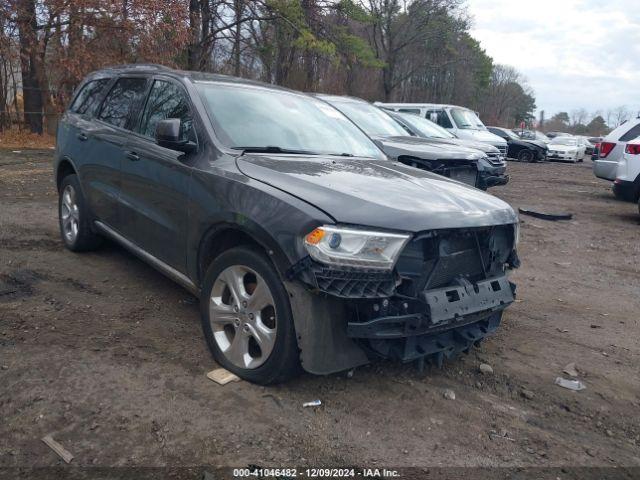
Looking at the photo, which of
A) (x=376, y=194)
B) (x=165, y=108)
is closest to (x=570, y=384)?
(x=376, y=194)

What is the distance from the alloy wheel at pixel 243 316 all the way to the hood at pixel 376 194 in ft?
1.87

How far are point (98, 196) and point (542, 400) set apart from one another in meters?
3.88

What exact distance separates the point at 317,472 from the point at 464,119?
47.3 feet

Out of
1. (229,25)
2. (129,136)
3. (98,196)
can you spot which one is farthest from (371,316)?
(229,25)

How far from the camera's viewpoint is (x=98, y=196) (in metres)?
4.88

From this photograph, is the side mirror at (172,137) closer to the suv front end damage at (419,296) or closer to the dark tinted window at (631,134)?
the suv front end damage at (419,296)

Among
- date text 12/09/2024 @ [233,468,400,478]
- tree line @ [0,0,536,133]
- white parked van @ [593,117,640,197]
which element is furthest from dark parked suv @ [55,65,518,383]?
tree line @ [0,0,536,133]

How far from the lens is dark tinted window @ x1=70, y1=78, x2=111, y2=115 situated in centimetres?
529

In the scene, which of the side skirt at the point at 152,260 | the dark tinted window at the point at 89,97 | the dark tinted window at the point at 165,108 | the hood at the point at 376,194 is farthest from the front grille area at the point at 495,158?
the side skirt at the point at 152,260

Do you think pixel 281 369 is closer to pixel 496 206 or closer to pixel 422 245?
pixel 422 245

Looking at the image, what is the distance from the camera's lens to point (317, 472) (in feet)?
8.20

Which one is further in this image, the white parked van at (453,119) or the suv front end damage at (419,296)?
the white parked van at (453,119)

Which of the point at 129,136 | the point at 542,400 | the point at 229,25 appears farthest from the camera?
the point at 229,25

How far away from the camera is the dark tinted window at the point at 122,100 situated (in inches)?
181
